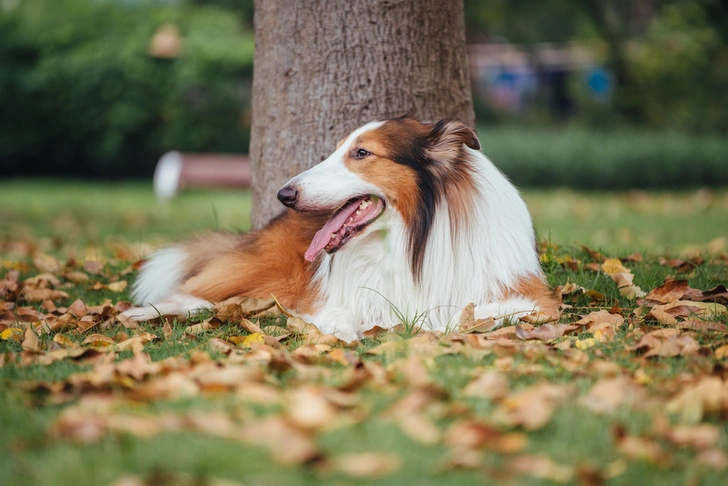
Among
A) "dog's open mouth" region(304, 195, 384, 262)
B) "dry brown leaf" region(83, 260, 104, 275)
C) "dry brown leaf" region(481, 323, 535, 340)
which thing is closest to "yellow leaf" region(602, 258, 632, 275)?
"dry brown leaf" region(481, 323, 535, 340)

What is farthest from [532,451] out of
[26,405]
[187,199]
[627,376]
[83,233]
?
[187,199]

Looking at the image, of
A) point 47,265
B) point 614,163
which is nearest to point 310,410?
point 47,265

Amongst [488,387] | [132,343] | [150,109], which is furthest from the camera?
[150,109]

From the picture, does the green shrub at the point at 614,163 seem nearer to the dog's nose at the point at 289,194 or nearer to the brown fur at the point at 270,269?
the brown fur at the point at 270,269

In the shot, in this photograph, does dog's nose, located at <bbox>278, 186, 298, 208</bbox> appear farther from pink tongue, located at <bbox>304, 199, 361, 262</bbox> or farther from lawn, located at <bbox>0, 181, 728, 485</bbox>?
lawn, located at <bbox>0, 181, 728, 485</bbox>

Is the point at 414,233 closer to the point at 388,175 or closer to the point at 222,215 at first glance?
the point at 388,175

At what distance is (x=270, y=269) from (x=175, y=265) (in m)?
0.67

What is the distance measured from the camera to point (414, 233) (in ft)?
12.1

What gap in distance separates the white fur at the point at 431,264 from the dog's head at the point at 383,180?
0.01 metres

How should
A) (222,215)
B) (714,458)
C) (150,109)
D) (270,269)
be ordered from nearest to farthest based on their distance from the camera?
(714,458), (270,269), (222,215), (150,109)

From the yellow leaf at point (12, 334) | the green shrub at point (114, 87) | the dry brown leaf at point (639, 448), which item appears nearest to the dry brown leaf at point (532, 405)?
the dry brown leaf at point (639, 448)

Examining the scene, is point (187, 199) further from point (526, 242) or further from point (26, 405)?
point (26, 405)

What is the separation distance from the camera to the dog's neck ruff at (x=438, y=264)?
12.1 feet

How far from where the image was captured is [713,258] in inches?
209
